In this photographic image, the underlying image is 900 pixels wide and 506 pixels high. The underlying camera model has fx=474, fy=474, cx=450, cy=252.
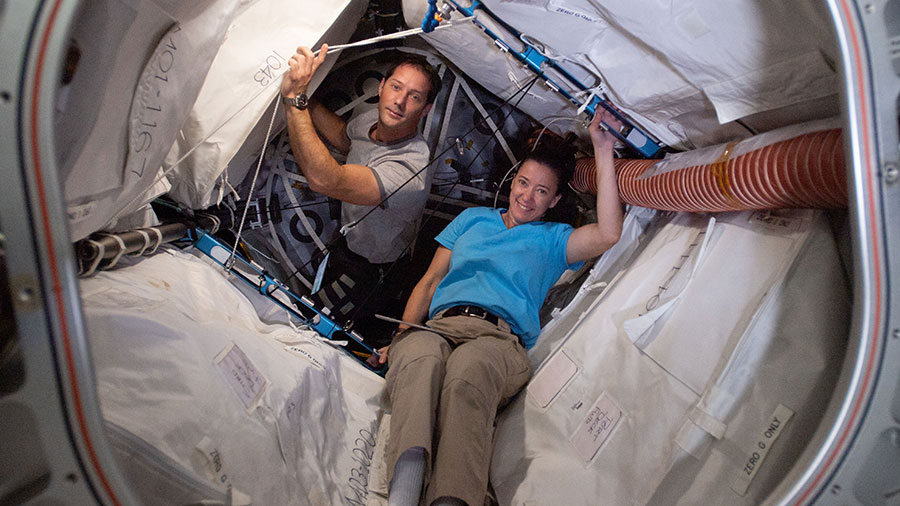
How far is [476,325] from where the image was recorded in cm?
171

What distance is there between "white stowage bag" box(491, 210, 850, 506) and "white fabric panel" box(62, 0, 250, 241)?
118cm

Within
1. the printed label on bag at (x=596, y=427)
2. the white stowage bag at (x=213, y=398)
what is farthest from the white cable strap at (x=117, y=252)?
the printed label on bag at (x=596, y=427)

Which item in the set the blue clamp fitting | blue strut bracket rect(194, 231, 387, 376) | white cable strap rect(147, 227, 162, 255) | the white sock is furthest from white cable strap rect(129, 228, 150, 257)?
the blue clamp fitting

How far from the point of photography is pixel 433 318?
187 centimetres

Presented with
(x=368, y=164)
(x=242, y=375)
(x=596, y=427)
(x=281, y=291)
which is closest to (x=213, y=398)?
(x=242, y=375)

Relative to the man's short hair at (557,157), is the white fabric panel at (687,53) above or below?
above

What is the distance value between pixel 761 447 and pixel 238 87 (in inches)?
67.7

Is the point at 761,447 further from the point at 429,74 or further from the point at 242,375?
the point at 429,74

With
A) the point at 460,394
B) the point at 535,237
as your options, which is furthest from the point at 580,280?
the point at 460,394

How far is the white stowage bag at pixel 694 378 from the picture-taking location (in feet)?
3.07

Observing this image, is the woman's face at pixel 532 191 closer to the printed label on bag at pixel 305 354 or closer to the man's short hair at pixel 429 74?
the man's short hair at pixel 429 74

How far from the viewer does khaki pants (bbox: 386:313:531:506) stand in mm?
1236

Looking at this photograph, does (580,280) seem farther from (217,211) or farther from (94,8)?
(94,8)

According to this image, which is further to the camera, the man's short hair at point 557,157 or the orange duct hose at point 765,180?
the man's short hair at point 557,157
